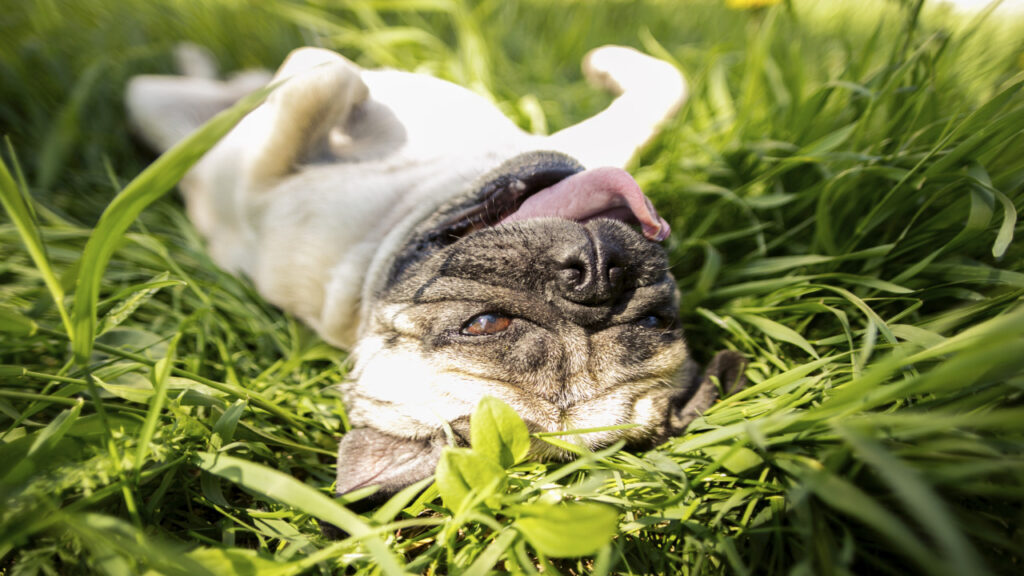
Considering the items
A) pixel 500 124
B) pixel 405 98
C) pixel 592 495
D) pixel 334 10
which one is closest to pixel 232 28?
pixel 334 10

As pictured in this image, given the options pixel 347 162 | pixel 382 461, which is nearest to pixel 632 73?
pixel 347 162

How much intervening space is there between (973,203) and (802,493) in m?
1.10

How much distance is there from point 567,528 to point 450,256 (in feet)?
3.00

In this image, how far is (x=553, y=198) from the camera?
1.79 m

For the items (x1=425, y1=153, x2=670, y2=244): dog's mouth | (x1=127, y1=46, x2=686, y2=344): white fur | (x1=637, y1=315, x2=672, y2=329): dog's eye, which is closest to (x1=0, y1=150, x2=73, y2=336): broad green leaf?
(x1=127, y1=46, x2=686, y2=344): white fur

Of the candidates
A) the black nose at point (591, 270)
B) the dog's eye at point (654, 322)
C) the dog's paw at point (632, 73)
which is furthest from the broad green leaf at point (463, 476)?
the dog's paw at point (632, 73)

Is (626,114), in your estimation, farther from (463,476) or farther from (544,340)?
(463,476)

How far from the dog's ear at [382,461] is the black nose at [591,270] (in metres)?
0.63

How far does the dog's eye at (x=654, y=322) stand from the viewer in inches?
65.8

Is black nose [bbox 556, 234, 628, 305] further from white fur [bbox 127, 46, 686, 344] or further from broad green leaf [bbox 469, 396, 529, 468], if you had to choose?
white fur [bbox 127, 46, 686, 344]

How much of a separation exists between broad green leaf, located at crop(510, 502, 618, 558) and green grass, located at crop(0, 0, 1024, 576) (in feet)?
0.04

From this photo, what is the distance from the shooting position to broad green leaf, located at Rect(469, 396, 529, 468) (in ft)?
4.44

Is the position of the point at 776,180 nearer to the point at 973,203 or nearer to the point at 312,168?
the point at 973,203

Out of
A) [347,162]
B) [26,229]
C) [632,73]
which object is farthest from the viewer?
[632,73]
